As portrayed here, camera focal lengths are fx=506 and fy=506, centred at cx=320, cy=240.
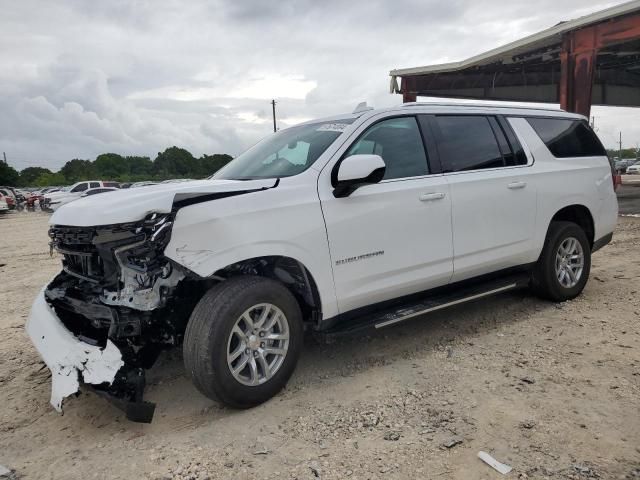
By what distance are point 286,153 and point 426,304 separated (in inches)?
63.2

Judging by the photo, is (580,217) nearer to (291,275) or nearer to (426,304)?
(426,304)

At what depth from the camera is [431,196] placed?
387 cm

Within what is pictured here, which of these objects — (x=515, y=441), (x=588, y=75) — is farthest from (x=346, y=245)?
(x=588, y=75)

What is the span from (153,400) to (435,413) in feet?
6.12

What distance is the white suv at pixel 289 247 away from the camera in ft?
9.58

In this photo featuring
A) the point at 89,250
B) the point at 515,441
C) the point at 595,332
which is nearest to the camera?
the point at 515,441

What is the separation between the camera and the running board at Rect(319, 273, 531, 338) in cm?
354

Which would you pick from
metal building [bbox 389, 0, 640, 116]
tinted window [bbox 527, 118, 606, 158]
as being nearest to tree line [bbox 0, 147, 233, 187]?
metal building [bbox 389, 0, 640, 116]

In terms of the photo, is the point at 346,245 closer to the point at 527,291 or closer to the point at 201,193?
the point at 201,193

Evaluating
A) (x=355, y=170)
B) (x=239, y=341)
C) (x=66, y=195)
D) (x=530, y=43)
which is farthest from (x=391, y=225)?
(x=66, y=195)

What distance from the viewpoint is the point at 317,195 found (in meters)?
3.38

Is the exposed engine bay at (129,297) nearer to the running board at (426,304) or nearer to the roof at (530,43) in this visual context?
the running board at (426,304)

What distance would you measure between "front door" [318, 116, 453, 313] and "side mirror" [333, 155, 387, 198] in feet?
0.30

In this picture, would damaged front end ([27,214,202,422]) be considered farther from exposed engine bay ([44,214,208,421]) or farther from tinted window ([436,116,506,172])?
tinted window ([436,116,506,172])
